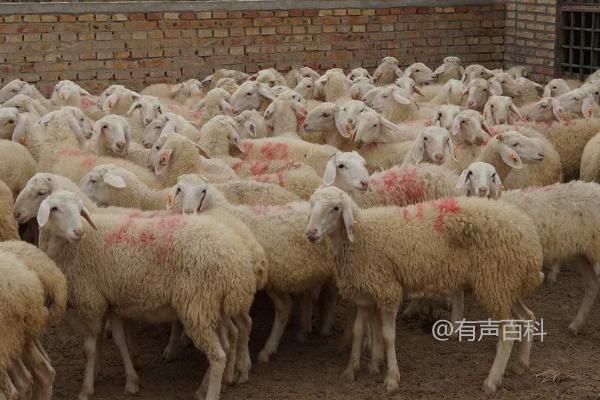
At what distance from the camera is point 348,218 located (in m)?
7.21

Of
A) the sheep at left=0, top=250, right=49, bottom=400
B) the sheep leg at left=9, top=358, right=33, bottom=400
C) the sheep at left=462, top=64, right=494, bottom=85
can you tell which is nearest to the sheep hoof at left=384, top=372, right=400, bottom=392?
the sheep at left=0, top=250, right=49, bottom=400

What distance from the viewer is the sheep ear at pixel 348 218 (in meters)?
7.20

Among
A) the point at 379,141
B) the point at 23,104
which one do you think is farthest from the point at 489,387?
the point at 23,104

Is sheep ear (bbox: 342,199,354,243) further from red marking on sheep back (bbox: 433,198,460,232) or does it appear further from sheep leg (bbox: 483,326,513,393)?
sheep leg (bbox: 483,326,513,393)

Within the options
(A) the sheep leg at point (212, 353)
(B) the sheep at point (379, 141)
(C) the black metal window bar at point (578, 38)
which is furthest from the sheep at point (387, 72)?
(A) the sheep leg at point (212, 353)

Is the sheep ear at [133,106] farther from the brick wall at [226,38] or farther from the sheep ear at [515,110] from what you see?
the sheep ear at [515,110]

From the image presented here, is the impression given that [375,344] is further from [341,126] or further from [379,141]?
[341,126]

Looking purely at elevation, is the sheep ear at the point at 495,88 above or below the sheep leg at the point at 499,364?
above

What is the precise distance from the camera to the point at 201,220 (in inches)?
276

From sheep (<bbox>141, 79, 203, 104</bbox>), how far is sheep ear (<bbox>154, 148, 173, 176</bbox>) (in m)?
4.44

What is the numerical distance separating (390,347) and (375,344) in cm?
31

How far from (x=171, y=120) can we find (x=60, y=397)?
3.79 meters

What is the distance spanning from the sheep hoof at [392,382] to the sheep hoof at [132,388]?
1741 mm

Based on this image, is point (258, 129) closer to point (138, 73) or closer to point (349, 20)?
point (138, 73)
